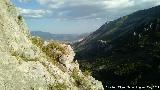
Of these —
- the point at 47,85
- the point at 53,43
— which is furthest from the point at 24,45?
the point at 53,43

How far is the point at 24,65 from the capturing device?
21.4 m

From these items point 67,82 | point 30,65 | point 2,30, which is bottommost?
point 67,82

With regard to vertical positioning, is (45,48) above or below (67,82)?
above

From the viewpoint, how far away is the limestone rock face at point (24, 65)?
65.5 feet

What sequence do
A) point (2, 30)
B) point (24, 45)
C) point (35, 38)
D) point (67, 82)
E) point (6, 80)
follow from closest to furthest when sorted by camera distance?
point (6, 80), point (2, 30), point (24, 45), point (67, 82), point (35, 38)

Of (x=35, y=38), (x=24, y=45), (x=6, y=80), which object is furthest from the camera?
(x=35, y=38)

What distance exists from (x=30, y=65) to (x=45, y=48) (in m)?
5.70

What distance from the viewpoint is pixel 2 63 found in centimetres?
1970

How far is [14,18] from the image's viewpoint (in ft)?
79.4

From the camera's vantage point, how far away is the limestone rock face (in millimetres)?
19969

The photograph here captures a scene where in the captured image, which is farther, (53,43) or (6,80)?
(53,43)

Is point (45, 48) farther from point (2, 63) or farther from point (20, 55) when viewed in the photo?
point (2, 63)

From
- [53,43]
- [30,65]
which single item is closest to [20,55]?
[30,65]

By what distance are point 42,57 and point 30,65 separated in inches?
100
